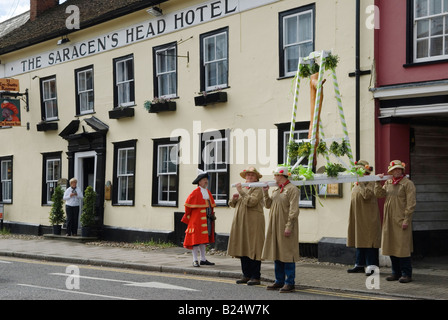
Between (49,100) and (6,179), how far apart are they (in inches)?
169

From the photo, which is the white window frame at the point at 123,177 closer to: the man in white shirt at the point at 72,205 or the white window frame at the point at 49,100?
the man in white shirt at the point at 72,205

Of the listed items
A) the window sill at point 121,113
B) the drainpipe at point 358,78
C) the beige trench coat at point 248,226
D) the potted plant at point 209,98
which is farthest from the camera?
the window sill at point 121,113

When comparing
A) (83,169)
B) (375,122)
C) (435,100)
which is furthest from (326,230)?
(83,169)

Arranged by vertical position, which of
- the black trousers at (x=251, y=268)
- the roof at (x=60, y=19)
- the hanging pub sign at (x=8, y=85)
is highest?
the roof at (x=60, y=19)

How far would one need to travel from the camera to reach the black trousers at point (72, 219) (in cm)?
2078

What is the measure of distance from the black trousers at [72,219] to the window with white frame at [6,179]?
5.50 meters

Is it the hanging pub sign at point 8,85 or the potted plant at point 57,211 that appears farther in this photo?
the hanging pub sign at point 8,85

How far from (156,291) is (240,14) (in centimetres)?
853

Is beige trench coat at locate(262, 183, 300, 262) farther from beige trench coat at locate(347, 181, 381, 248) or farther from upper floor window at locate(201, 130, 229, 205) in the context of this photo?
upper floor window at locate(201, 130, 229, 205)

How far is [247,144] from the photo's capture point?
16391mm

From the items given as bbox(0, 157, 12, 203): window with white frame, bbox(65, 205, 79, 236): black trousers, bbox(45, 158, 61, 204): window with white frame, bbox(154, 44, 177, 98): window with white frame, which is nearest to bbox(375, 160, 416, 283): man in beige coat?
bbox(154, 44, 177, 98): window with white frame

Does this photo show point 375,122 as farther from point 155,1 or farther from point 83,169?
point 83,169

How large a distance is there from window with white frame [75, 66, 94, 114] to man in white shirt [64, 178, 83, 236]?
2556mm

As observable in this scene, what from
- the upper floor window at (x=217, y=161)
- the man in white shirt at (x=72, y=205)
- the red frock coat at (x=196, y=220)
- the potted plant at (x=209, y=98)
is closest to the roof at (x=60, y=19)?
the potted plant at (x=209, y=98)
